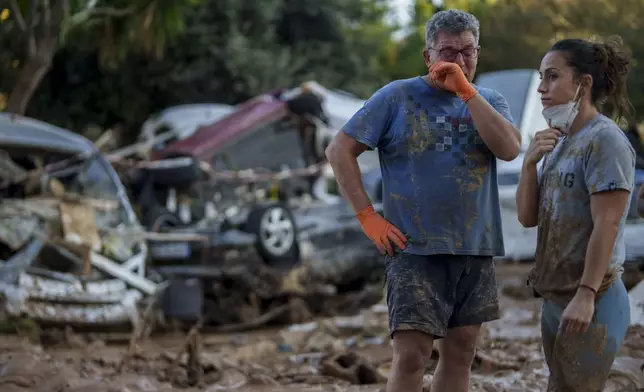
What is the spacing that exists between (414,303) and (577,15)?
2252cm

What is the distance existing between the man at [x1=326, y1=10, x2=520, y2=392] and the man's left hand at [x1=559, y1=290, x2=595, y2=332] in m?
0.51

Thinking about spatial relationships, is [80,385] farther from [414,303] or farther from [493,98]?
[493,98]

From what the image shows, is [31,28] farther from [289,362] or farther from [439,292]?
[439,292]

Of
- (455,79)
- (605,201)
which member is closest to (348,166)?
(455,79)

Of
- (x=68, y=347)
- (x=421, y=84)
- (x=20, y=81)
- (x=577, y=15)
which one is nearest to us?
(x=421, y=84)

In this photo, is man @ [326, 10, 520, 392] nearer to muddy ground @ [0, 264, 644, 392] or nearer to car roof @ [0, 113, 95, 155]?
muddy ground @ [0, 264, 644, 392]

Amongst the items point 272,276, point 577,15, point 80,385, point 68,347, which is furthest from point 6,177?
point 577,15

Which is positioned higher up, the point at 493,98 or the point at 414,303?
the point at 493,98

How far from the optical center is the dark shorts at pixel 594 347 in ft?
9.96

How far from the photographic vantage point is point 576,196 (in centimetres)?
309

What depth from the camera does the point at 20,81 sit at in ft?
45.0

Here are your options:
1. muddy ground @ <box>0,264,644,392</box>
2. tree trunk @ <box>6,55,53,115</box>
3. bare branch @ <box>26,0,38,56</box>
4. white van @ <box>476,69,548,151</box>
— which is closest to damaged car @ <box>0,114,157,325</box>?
muddy ground @ <box>0,264,644,392</box>

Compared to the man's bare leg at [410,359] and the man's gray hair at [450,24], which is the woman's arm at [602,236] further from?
the man's gray hair at [450,24]

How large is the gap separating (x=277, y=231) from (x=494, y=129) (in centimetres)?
845
